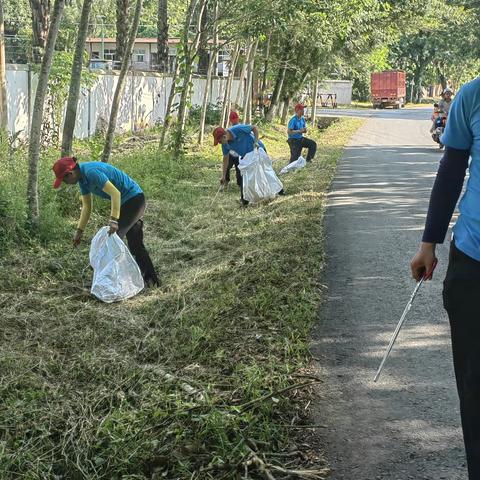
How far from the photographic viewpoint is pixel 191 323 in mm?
5590

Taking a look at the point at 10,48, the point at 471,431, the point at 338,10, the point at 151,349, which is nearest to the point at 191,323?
the point at 151,349

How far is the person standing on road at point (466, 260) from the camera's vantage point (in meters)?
2.66

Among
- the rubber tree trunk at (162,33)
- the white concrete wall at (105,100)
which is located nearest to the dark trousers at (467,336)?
the white concrete wall at (105,100)

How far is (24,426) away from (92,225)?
5.30m

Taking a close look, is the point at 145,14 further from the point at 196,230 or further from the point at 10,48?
the point at 196,230

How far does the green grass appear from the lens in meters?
3.58

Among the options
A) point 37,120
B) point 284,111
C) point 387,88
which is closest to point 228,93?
point 37,120

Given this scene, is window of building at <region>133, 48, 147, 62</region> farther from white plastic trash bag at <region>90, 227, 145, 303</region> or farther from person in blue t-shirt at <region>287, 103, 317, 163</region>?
white plastic trash bag at <region>90, 227, 145, 303</region>

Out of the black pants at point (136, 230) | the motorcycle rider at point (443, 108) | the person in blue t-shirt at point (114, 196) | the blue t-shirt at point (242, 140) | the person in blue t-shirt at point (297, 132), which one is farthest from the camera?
the motorcycle rider at point (443, 108)

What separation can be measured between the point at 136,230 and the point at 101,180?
822 mm

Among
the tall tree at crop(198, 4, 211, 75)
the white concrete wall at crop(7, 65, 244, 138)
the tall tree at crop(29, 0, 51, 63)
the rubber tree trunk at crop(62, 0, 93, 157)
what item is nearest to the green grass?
the rubber tree trunk at crop(62, 0, 93, 157)

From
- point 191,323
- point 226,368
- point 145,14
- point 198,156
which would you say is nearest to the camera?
point 226,368

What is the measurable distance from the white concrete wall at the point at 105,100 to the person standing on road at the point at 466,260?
1406cm

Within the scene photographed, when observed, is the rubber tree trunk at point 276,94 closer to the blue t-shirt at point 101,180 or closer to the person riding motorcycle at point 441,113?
the person riding motorcycle at point 441,113
